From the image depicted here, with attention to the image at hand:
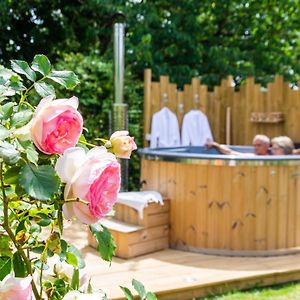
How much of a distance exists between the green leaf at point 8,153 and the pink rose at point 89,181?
0.07 metres

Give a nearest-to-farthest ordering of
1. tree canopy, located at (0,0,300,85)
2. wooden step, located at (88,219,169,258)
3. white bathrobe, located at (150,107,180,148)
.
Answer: wooden step, located at (88,219,169,258) → white bathrobe, located at (150,107,180,148) → tree canopy, located at (0,0,300,85)

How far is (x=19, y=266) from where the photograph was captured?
0.73m

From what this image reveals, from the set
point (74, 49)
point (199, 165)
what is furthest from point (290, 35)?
point (199, 165)

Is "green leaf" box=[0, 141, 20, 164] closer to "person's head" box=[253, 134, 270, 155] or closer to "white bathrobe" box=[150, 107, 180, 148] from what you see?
"person's head" box=[253, 134, 270, 155]

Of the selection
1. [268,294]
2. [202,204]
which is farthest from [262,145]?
[268,294]

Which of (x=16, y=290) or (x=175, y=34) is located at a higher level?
(x=175, y=34)

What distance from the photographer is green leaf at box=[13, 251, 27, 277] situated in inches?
28.4

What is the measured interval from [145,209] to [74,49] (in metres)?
4.80

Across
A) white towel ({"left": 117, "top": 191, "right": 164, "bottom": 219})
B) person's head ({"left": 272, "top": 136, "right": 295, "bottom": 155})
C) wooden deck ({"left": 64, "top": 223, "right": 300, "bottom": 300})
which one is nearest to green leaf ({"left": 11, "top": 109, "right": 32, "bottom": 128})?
wooden deck ({"left": 64, "top": 223, "right": 300, "bottom": 300})

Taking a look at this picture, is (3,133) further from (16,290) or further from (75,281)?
(75,281)

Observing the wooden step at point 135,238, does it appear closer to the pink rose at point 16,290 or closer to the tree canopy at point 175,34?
the pink rose at point 16,290

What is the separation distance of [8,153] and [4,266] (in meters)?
0.20

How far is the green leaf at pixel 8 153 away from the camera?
0.62 metres

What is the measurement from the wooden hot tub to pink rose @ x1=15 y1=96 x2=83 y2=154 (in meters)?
3.61
